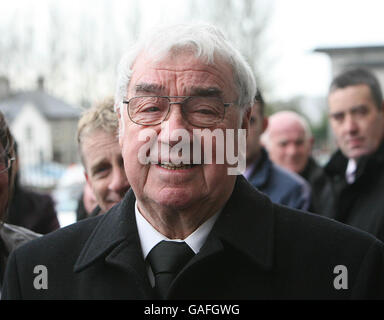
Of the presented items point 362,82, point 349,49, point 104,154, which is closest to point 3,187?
point 104,154

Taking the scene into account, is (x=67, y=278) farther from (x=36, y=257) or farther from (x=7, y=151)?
(x=7, y=151)

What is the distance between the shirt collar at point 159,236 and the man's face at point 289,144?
14.2 ft

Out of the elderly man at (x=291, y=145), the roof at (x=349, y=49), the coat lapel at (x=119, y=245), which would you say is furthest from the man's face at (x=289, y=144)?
the roof at (x=349, y=49)

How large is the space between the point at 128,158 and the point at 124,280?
0.44 m

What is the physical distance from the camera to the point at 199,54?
1873 millimetres

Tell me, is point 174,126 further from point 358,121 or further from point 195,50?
point 358,121

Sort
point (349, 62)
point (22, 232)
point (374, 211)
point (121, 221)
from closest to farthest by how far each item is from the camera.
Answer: point (121, 221)
point (22, 232)
point (374, 211)
point (349, 62)

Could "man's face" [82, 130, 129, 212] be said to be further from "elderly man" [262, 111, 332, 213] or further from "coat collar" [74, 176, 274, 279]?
"elderly man" [262, 111, 332, 213]

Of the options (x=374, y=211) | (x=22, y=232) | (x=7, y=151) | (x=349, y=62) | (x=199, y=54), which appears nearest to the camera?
(x=199, y=54)

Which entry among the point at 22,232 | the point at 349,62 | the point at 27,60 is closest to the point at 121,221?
the point at 22,232

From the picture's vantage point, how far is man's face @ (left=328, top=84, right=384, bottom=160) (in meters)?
4.05

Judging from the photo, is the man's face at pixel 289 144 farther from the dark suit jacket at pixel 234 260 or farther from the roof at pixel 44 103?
the roof at pixel 44 103

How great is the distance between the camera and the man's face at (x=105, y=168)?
279 cm

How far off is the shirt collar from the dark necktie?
0.02m
